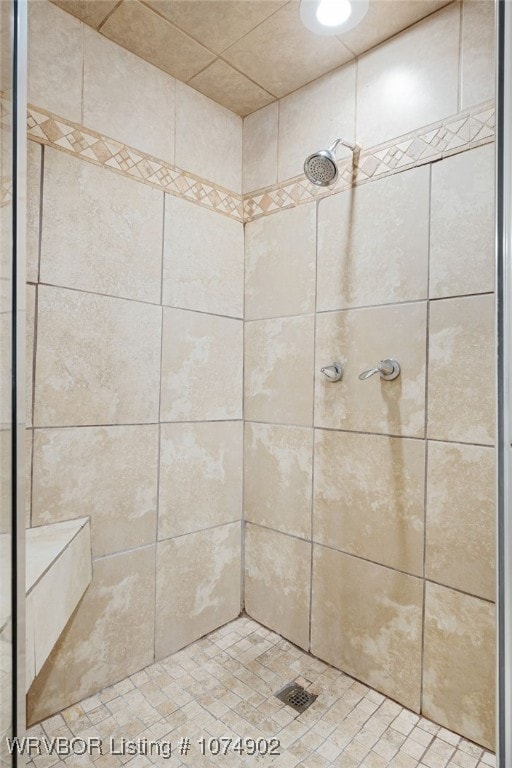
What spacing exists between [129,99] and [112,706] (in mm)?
1880

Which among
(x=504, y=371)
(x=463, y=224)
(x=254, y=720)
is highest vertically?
(x=463, y=224)

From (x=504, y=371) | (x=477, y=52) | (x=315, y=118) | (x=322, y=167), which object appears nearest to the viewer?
(x=504, y=371)

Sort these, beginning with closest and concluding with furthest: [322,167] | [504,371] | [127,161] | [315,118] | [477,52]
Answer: [504,371], [477,52], [322,167], [127,161], [315,118]

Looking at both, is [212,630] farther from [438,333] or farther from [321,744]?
[438,333]

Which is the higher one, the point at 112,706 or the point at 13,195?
the point at 13,195

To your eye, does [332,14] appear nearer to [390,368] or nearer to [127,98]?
[127,98]

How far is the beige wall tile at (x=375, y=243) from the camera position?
4.18ft

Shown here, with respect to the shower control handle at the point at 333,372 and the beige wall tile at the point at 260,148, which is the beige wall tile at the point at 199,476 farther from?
the beige wall tile at the point at 260,148

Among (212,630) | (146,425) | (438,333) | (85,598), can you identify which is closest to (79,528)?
(85,598)

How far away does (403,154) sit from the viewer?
1.31 metres

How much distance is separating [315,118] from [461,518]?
4.62ft

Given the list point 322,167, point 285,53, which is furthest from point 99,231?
point 285,53

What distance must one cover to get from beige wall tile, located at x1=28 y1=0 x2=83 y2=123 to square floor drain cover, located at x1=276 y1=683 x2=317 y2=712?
185 cm

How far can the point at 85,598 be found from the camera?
1300mm
